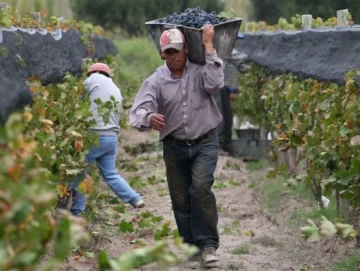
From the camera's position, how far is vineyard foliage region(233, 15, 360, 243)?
254 inches

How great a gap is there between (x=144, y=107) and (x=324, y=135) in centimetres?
148

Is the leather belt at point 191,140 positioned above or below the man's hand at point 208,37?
below

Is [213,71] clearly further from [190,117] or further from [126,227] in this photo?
[126,227]

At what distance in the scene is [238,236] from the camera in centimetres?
914

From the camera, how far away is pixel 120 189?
10.3m

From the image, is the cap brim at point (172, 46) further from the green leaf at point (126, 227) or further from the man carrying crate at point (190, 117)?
the green leaf at point (126, 227)

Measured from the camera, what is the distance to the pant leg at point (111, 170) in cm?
983

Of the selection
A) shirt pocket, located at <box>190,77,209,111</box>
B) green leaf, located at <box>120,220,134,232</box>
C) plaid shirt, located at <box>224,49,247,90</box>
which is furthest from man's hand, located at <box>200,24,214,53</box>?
plaid shirt, located at <box>224,49,247,90</box>

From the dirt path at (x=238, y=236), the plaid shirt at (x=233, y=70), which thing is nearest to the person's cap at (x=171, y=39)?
the dirt path at (x=238, y=236)

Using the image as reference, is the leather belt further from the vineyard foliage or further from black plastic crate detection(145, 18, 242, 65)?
the vineyard foliage

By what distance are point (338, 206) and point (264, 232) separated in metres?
0.83

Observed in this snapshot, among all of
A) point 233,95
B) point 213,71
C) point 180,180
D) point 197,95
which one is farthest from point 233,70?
point 213,71

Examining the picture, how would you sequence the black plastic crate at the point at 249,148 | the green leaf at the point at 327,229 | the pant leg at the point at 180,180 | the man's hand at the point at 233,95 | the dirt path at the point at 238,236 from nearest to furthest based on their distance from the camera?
1. the green leaf at the point at 327,229
2. the pant leg at the point at 180,180
3. the dirt path at the point at 238,236
4. the black plastic crate at the point at 249,148
5. the man's hand at the point at 233,95

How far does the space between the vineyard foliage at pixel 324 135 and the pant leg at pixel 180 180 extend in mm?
1038
